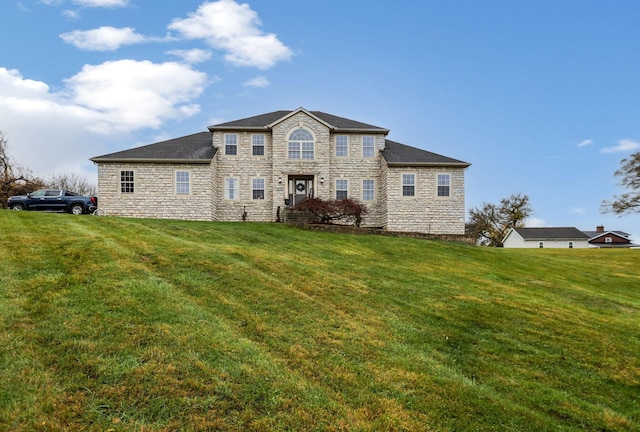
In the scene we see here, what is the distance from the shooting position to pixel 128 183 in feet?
90.6

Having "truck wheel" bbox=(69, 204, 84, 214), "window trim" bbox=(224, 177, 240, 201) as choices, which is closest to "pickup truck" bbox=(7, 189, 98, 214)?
"truck wheel" bbox=(69, 204, 84, 214)

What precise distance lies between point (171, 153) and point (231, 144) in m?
3.72

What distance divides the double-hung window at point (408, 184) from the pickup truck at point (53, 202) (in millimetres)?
17993

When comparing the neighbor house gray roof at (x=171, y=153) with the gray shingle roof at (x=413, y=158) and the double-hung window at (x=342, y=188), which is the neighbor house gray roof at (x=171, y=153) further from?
the gray shingle roof at (x=413, y=158)

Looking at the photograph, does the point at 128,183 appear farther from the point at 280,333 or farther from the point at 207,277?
the point at 280,333

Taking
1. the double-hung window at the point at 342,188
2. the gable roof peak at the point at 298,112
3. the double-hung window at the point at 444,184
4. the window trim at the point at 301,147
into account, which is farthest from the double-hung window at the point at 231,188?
the double-hung window at the point at 444,184

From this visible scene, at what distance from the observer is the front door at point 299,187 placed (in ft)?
95.3

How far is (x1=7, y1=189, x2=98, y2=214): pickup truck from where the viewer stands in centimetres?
2395

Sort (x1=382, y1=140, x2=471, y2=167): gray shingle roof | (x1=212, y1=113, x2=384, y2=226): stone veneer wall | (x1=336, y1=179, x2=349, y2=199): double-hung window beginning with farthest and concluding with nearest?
(x1=336, y1=179, x2=349, y2=199): double-hung window
(x1=212, y1=113, x2=384, y2=226): stone veneer wall
(x1=382, y1=140, x2=471, y2=167): gray shingle roof

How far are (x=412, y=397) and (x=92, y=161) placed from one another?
26.9 m

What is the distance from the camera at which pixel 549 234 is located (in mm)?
60094

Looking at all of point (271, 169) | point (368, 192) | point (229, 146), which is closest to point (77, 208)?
point (229, 146)

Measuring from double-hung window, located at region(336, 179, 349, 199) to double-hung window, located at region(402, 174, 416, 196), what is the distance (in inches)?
143

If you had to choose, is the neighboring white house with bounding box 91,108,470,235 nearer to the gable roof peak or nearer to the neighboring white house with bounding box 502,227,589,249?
the gable roof peak
